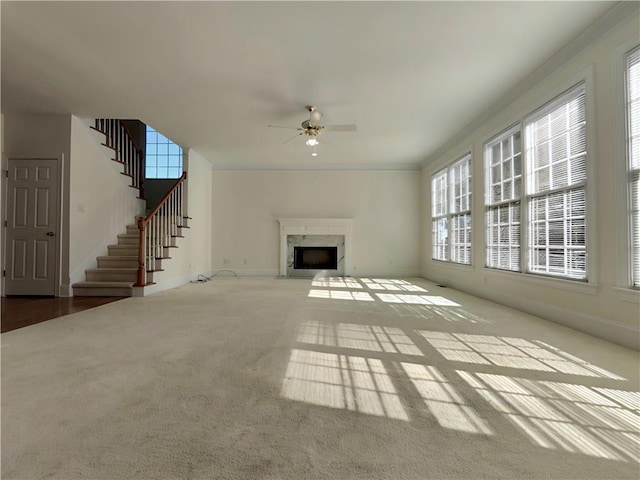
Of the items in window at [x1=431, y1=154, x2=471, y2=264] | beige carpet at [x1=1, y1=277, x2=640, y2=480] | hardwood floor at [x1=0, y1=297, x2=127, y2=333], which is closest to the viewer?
beige carpet at [x1=1, y1=277, x2=640, y2=480]

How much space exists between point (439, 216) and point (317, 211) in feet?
9.45

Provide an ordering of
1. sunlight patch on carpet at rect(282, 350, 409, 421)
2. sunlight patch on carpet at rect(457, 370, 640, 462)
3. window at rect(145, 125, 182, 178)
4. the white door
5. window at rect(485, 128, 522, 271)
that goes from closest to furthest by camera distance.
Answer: sunlight patch on carpet at rect(457, 370, 640, 462) < sunlight patch on carpet at rect(282, 350, 409, 421) < window at rect(485, 128, 522, 271) < the white door < window at rect(145, 125, 182, 178)

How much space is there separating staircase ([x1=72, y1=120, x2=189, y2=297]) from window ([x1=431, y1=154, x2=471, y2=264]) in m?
5.34

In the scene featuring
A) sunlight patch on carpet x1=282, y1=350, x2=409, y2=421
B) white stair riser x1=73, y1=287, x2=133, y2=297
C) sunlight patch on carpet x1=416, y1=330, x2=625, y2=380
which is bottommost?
sunlight patch on carpet x1=416, y1=330, x2=625, y2=380

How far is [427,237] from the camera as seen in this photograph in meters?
7.07

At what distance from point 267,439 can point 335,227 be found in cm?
632

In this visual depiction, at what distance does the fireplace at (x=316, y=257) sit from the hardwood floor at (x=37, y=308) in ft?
13.4

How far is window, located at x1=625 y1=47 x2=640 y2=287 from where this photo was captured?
238cm

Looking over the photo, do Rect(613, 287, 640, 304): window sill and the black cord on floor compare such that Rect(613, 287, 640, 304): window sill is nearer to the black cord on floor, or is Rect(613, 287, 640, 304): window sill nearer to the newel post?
the newel post

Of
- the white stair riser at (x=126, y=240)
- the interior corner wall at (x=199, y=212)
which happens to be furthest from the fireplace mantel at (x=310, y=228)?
the white stair riser at (x=126, y=240)

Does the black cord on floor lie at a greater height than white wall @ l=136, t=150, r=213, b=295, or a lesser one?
lesser

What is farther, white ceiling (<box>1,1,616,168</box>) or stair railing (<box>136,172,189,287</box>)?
stair railing (<box>136,172,189,287</box>)

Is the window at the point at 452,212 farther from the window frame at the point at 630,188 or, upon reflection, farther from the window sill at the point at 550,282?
the window frame at the point at 630,188

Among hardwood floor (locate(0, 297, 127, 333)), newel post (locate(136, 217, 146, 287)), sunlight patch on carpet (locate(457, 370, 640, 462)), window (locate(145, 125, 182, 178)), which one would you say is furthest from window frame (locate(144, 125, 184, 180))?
sunlight patch on carpet (locate(457, 370, 640, 462))
